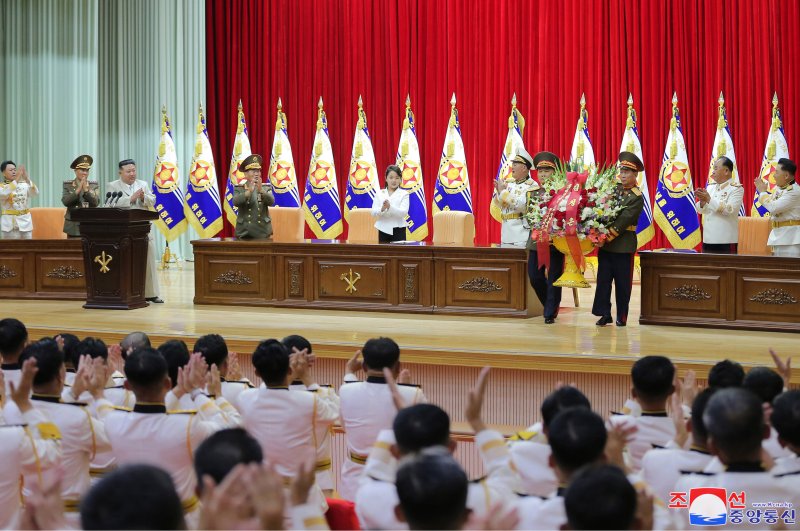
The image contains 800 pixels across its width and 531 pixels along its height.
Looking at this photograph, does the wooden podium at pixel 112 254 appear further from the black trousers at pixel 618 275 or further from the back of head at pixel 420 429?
the back of head at pixel 420 429

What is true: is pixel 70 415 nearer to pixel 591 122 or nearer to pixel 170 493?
pixel 170 493

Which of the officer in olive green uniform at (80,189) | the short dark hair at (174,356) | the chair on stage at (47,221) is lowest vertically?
the short dark hair at (174,356)

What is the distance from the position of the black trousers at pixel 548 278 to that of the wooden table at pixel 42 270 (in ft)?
13.1

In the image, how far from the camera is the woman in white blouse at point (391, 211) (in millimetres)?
8273

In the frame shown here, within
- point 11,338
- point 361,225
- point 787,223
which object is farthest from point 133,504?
point 361,225

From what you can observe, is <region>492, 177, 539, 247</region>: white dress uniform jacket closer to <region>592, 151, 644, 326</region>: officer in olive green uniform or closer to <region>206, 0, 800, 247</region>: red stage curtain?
<region>592, 151, 644, 326</region>: officer in olive green uniform

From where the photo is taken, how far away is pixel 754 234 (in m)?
8.23

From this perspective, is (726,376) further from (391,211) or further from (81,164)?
(81,164)

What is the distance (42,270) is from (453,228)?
3698mm

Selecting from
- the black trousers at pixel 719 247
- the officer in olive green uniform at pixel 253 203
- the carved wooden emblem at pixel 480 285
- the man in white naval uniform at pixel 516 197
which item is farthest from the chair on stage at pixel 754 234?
the officer in olive green uniform at pixel 253 203

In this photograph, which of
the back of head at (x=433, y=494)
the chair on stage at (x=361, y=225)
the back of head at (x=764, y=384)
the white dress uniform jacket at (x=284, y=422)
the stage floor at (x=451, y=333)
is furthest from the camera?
the chair on stage at (x=361, y=225)

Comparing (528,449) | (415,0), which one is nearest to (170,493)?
(528,449)

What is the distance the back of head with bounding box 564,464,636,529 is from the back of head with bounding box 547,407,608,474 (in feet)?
1.23

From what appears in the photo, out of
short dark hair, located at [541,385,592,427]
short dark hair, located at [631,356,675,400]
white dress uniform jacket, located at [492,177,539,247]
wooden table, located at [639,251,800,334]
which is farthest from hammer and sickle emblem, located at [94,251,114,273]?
short dark hair, located at [541,385,592,427]
